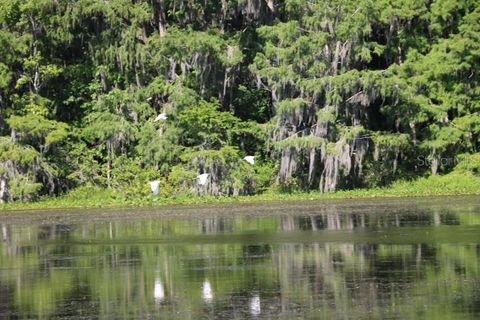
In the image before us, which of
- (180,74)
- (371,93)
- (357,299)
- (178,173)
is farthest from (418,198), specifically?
(357,299)

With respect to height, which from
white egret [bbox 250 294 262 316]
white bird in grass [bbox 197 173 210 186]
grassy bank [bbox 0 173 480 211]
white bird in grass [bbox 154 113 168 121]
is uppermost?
white bird in grass [bbox 154 113 168 121]

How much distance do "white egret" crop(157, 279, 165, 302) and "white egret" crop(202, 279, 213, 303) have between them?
2.12 ft

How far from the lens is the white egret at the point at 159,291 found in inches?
703

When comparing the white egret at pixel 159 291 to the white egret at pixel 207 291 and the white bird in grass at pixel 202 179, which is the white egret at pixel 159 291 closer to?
the white egret at pixel 207 291

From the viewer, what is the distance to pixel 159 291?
18.6m

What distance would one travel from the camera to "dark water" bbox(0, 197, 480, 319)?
1659 centimetres

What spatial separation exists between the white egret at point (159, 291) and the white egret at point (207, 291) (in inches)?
25.5

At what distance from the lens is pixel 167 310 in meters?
16.7

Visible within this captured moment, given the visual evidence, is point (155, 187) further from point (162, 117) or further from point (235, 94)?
point (235, 94)

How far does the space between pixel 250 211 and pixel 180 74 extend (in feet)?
46.0

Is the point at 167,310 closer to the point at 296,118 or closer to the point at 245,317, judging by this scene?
the point at 245,317

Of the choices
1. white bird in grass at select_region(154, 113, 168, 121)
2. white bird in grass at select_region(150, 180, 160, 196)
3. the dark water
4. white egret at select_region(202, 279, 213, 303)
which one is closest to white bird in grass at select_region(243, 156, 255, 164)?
white bird in grass at select_region(154, 113, 168, 121)

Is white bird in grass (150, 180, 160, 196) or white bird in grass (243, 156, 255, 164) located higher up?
white bird in grass (243, 156, 255, 164)

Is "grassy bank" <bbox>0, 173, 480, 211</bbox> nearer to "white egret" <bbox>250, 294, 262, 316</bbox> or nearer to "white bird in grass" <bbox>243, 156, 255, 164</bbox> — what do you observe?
"white bird in grass" <bbox>243, 156, 255, 164</bbox>
